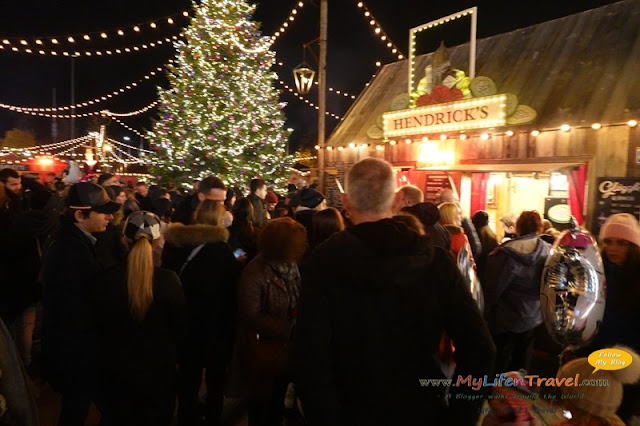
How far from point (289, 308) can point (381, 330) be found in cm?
159

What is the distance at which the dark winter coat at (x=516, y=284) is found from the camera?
4020 millimetres

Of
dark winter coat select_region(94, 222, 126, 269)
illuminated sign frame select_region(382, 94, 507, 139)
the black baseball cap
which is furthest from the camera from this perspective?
illuminated sign frame select_region(382, 94, 507, 139)

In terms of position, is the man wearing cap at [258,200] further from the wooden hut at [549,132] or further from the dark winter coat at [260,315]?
the wooden hut at [549,132]

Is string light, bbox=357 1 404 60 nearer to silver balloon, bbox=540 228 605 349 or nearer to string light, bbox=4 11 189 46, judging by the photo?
string light, bbox=4 11 189 46

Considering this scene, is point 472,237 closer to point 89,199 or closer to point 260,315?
point 260,315

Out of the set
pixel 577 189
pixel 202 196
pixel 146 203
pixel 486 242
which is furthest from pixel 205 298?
pixel 577 189

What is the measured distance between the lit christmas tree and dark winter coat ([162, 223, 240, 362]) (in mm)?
11397

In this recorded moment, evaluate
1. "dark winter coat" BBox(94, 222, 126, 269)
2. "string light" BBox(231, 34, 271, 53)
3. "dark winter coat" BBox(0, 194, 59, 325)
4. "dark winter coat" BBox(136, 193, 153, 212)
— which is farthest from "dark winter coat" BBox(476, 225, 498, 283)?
"string light" BBox(231, 34, 271, 53)

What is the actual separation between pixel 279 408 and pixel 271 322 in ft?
2.72

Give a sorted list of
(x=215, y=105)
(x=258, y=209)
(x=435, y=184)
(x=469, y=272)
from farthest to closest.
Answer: (x=215, y=105) < (x=435, y=184) < (x=258, y=209) < (x=469, y=272)

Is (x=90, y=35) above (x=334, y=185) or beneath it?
above

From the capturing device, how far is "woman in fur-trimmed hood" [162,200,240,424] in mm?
3307

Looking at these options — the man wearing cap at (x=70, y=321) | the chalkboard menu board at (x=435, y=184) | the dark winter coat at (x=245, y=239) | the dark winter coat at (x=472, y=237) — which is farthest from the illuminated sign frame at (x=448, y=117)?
the man wearing cap at (x=70, y=321)

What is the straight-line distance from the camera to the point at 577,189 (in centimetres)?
827
